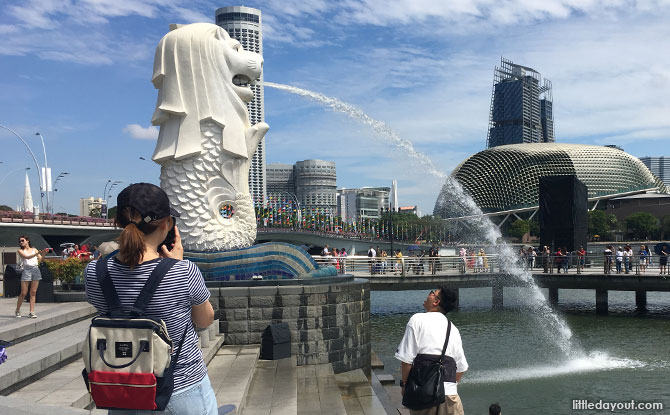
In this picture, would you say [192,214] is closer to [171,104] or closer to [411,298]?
[171,104]

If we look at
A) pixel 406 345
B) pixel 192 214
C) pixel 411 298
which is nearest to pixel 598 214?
pixel 411 298

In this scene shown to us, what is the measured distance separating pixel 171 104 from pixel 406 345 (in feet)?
40.2

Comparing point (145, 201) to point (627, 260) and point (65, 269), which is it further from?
point (627, 260)

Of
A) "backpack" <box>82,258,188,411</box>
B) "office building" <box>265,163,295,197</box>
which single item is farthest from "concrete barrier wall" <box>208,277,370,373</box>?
"office building" <box>265,163,295,197</box>

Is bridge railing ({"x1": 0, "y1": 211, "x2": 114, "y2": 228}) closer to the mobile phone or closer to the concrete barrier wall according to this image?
the concrete barrier wall

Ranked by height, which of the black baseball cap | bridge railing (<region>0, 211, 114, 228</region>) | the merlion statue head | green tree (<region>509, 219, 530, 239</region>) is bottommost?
the black baseball cap

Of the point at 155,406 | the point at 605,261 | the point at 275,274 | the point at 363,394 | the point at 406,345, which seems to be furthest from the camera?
the point at 605,261

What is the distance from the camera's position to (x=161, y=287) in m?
2.90

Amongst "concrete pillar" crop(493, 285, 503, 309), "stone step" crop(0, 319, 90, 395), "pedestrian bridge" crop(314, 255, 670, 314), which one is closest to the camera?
"stone step" crop(0, 319, 90, 395)

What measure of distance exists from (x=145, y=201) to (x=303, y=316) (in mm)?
10106

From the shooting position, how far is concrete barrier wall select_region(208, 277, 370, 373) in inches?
495

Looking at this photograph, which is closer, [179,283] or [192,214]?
[179,283]

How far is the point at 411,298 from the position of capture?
118 feet

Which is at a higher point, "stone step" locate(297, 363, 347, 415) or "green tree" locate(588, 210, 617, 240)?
"green tree" locate(588, 210, 617, 240)
